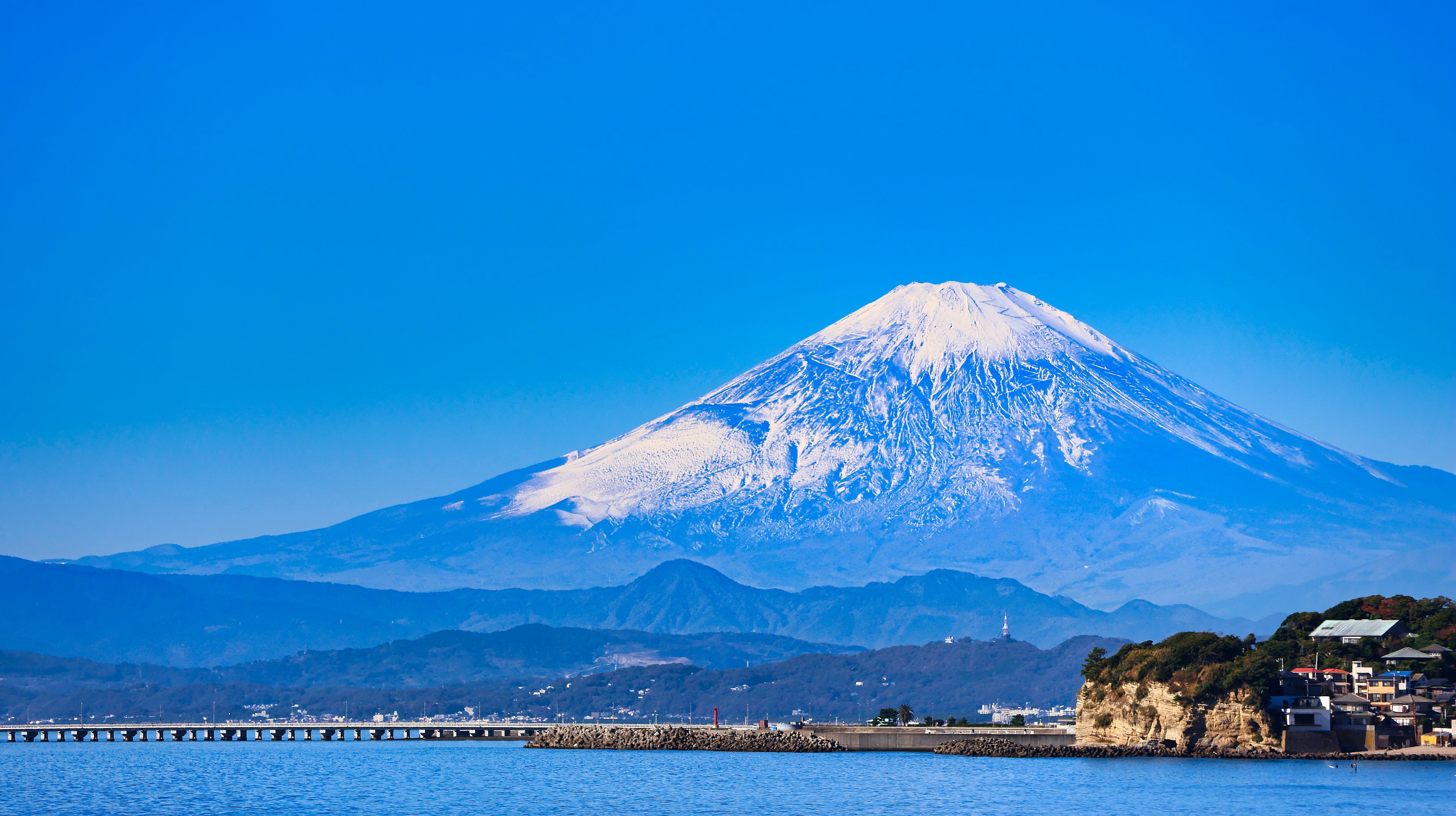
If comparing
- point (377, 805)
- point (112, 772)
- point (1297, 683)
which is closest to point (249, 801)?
point (377, 805)

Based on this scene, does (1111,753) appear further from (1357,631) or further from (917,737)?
(917,737)

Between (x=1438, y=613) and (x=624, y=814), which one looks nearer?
(x=624, y=814)

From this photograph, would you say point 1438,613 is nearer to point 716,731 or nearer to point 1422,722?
point 1422,722

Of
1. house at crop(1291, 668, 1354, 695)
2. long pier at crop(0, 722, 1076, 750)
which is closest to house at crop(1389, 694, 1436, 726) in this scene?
house at crop(1291, 668, 1354, 695)

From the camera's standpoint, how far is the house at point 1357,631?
339 ft

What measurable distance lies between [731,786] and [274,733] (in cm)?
10036

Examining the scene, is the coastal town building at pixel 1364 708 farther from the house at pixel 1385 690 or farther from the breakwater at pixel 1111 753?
the breakwater at pixel 1111 753

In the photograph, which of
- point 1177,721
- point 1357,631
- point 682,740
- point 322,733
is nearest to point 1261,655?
point 1177,721

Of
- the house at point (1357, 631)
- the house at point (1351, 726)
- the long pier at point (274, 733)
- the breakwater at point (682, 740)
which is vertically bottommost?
the long pier at point (274, 733)

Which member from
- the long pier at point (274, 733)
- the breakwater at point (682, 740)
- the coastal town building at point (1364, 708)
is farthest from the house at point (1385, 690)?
the long pier at point (274, 733)

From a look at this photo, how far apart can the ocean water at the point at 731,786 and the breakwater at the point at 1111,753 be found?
177 centimetres

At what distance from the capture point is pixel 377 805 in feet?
238

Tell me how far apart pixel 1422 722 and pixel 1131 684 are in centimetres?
1554

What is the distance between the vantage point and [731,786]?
8144 centimetres
